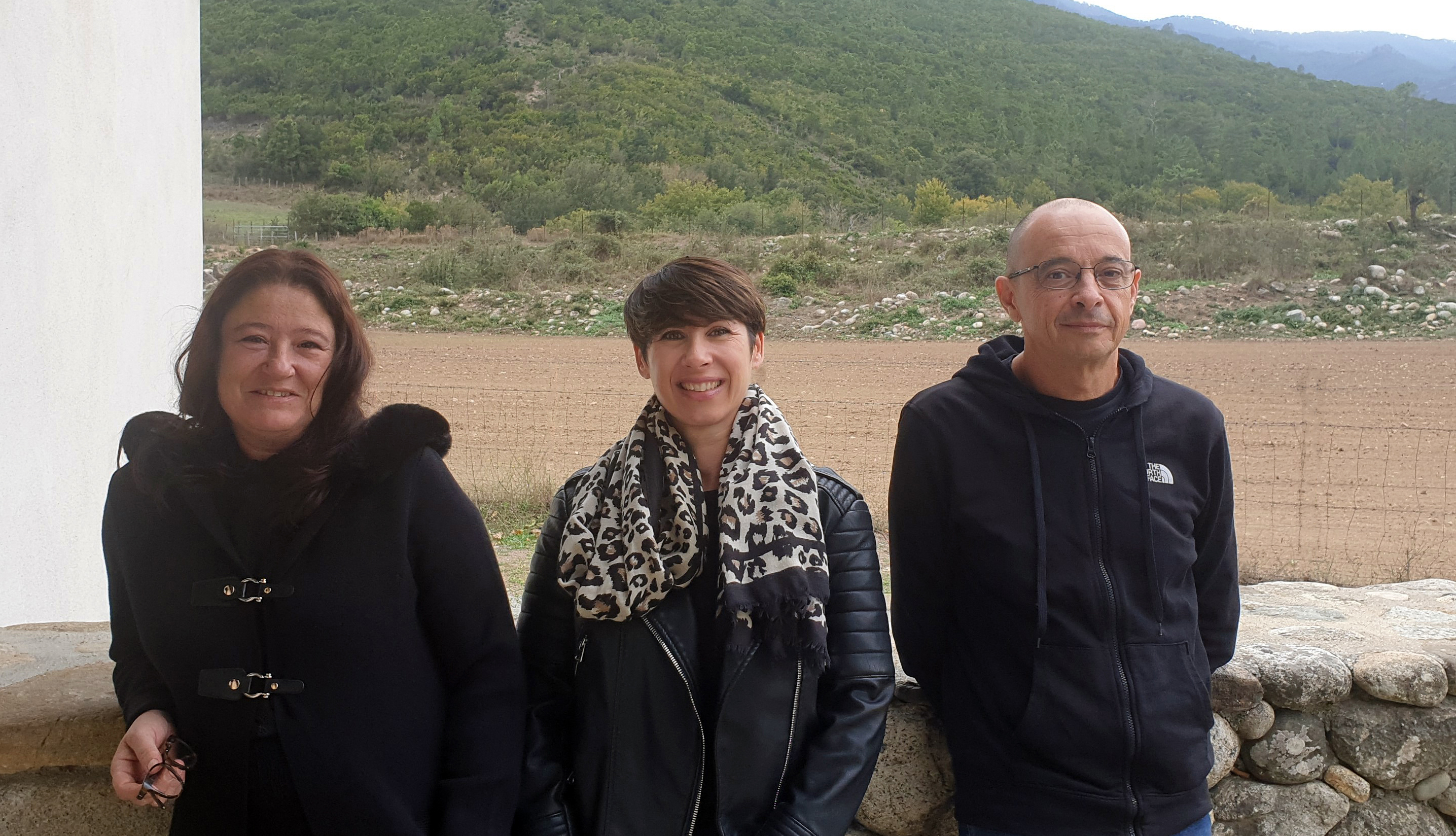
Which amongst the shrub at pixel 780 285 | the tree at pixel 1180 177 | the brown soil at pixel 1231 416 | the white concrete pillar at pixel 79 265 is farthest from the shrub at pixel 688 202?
the white concrete pillar at pixel 79 265

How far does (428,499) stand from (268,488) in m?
0.24

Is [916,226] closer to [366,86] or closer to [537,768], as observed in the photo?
[537,768]

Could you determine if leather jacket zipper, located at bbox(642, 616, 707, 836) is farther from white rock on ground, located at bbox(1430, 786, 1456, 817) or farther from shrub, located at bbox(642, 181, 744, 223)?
shrub, located at bbox(642, 181, 744, 223)

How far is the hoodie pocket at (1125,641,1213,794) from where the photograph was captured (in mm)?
1721

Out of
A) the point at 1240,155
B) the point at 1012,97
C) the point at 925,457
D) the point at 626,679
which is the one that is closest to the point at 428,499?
the point at 626,679

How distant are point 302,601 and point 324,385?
1.10 feet

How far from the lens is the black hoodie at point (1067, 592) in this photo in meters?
1.72

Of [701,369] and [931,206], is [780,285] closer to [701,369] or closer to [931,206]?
[931,206]

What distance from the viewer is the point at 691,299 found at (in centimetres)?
173

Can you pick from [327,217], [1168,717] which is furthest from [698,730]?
[327,217]

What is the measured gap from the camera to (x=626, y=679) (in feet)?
5.39

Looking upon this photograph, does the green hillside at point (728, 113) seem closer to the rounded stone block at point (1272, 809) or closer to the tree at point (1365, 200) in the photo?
the tree at point (1365, 200)

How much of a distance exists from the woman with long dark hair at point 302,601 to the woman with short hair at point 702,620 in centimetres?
14

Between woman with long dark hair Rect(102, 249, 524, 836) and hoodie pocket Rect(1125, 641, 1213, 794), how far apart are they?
1.01 meters
